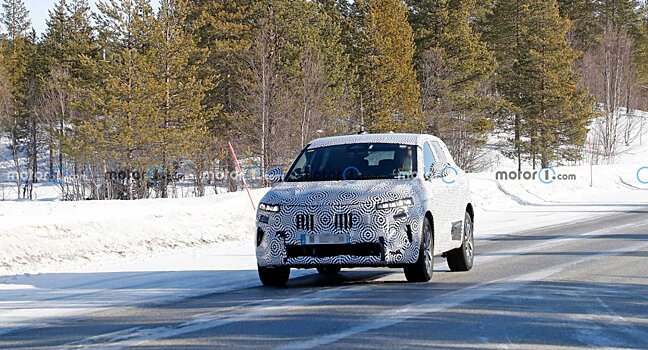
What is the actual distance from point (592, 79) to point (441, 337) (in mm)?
79991

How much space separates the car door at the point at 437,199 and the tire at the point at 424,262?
22cm

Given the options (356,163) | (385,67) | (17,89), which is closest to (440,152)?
(356,163)

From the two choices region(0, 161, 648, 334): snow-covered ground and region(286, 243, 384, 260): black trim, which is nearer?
region(286, 243, 384, 260): black trim

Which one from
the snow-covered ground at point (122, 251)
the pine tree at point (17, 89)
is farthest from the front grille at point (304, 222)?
the pine tree at point (17, 89)

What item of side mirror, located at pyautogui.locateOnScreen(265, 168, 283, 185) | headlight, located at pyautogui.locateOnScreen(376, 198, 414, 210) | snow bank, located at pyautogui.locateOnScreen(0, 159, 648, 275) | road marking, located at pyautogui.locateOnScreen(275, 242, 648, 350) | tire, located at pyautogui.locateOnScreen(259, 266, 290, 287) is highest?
side mirror, located at pyautogui.locateOnScreen(265, 168, 283, 185)

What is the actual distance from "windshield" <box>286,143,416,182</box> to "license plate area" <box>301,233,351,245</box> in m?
1.19

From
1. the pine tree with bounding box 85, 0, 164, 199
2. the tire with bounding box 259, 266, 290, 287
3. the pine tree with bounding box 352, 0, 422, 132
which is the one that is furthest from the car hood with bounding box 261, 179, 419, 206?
the pine tree with bounding box 352, 0, 422, 132

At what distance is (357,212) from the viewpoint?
32.0 feet

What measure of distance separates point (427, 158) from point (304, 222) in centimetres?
228

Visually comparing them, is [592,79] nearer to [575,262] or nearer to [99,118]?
[99,118]

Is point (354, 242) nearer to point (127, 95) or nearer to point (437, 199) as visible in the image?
point (437, 199)

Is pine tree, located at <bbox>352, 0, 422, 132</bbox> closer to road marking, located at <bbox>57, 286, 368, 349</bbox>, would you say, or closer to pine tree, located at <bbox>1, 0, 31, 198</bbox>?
pine tree, located at <bbox>1, 0, 31, 198</bbox>

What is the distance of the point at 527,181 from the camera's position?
116ft

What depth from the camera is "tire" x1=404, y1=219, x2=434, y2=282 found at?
33.4 ft
